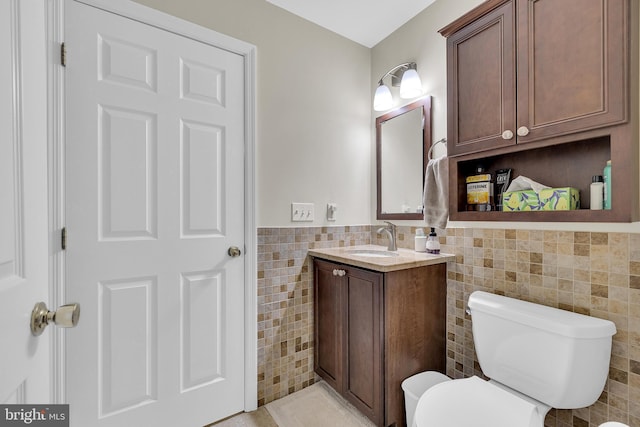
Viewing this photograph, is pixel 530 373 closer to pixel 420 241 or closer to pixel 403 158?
pixel 420 241

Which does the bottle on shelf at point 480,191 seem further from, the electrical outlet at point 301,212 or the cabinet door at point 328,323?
the electrical outlet at point 301,212

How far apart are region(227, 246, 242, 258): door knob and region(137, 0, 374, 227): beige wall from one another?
21cm

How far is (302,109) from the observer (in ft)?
6.16

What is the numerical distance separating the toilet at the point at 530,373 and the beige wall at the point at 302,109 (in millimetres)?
1151

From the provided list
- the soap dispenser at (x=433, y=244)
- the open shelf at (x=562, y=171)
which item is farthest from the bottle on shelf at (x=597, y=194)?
the soap dispenser at (x=433, y=244)

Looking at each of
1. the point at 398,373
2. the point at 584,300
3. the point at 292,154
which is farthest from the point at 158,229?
the point at 584,300

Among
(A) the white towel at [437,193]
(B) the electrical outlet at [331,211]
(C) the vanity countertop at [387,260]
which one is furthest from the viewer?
(B) the electrical outlet at [331,211]

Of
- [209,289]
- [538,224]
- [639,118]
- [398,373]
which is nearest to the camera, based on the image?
[639,118]

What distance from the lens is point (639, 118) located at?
99cm

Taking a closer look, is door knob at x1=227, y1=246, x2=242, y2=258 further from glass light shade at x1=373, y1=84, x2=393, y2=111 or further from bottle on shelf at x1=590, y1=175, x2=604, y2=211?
bottle on shelf at x1=590, y1=175, x2=604, y2=211

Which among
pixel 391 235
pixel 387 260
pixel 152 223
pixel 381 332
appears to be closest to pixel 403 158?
pixel 391 235

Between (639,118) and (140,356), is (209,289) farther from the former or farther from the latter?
(639,118)

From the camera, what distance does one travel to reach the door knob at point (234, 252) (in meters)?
1.60

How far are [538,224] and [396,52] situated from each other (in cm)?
143
